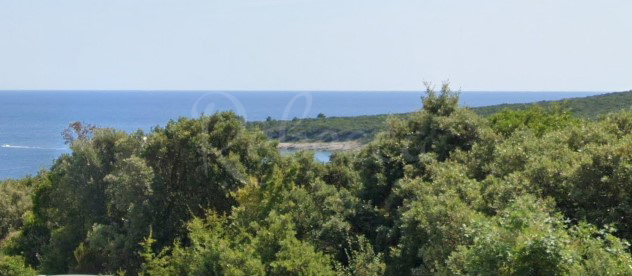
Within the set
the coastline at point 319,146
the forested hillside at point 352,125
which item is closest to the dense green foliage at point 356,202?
the coastline at point 319,146

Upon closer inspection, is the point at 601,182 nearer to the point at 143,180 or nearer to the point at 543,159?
the point at 543,159

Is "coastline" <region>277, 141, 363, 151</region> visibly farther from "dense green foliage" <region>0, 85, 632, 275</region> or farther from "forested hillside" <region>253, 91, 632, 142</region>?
"dense green foliage" <region>0, 85, 632, 275</region>

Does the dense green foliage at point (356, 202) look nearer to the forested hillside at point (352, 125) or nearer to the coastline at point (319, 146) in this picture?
the coastline at point (319, 146)

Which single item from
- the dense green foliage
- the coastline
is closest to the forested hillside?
the coastline

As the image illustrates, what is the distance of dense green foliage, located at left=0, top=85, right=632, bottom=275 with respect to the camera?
9.05m

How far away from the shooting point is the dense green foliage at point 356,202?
9.05m

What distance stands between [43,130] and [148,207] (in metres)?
116

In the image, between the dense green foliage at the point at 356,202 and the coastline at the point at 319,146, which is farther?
the coastline at the point at 319,146

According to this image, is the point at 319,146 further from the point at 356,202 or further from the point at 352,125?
the point at 356,202

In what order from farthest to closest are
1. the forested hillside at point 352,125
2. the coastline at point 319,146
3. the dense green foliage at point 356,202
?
the forested hillside at point 352,125, the coastline at point 319,146, the dense green foliage at point 356,202

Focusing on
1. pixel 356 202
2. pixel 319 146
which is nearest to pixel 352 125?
pixel 319 146

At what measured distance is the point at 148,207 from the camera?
19.0 metres

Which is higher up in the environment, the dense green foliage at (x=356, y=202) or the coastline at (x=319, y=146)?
the dense green foliage at (x=356, y=202)

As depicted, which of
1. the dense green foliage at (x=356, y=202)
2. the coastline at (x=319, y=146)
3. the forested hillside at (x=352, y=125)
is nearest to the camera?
the dense green foliage at (x=356, y=202)
